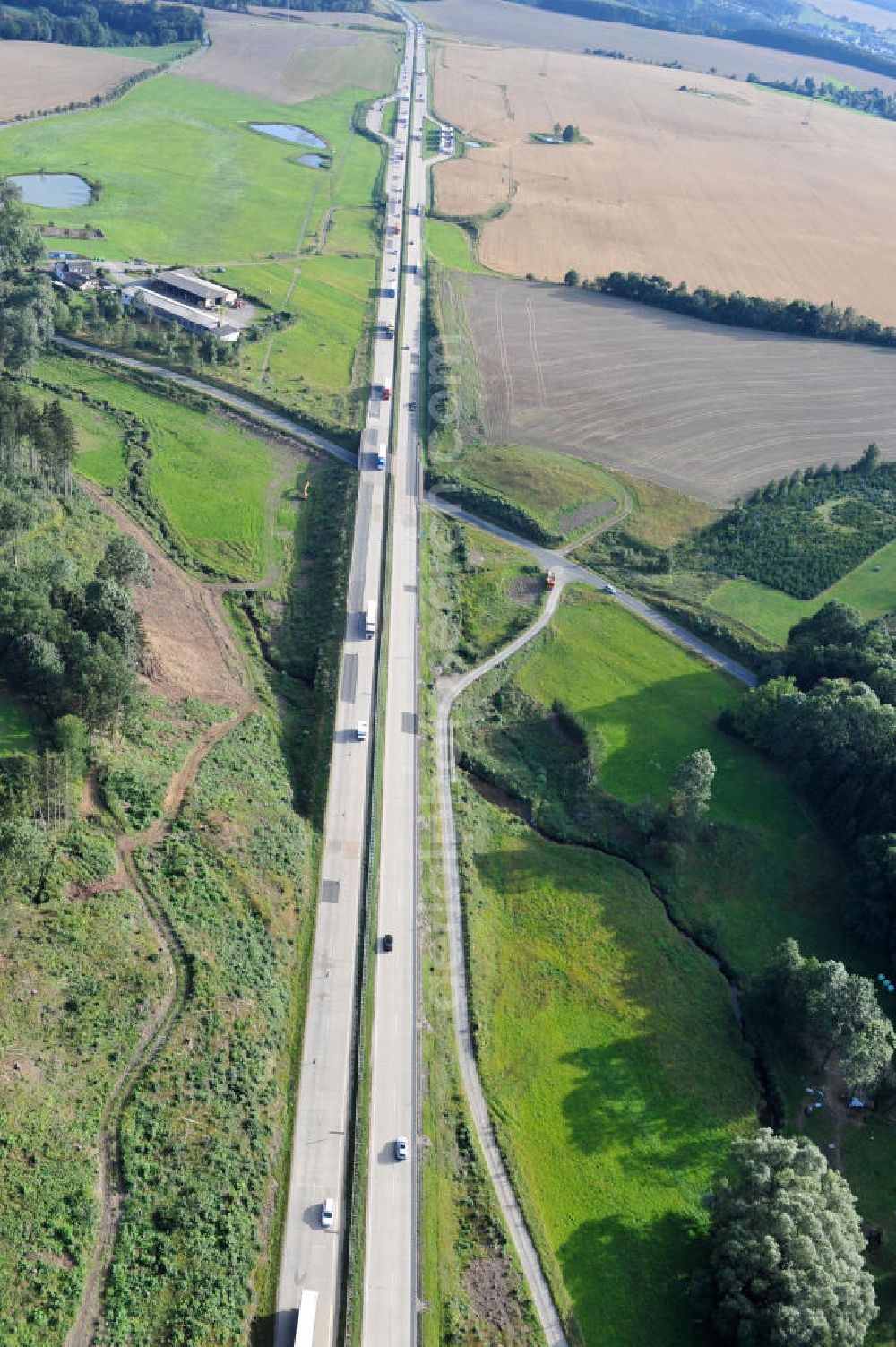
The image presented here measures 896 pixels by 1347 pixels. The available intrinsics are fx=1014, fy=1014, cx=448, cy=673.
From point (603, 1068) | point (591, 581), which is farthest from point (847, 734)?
point (591, 581)

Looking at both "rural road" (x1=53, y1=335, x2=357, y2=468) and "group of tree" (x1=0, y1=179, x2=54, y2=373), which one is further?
"rural road" (x1=53, y1=335, x2=357, y2=468)

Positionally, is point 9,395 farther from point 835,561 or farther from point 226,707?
point 835,561

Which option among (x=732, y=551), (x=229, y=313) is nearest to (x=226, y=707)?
(x=732, y=551)

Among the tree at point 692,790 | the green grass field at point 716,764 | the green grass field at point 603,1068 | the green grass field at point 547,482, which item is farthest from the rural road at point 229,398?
the green grass field at point 603,1068

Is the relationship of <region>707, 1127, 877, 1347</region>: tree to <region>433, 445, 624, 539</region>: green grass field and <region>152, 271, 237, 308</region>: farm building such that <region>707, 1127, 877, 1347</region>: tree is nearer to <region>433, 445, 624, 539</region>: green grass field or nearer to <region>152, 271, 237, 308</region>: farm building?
<region>433, 445, 624, 539</region>: green grass field

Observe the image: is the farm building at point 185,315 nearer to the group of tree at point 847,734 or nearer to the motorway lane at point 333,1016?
the motorway lane at point 333,1016

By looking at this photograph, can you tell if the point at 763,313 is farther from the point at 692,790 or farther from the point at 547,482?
the point at 692,790

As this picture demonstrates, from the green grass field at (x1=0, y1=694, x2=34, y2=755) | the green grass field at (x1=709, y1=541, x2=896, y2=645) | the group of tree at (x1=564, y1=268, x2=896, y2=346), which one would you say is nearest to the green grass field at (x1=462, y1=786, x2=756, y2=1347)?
the green grass field at (x1=0, y1=694, x2=34, y2=755)

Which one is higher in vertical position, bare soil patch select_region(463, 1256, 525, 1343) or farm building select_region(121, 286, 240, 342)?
farm building select_region(121, 286, 240, 342)
